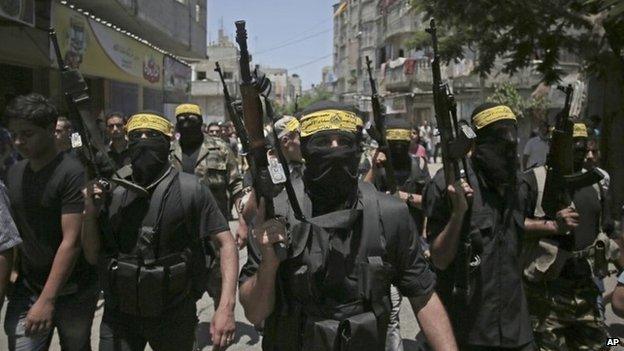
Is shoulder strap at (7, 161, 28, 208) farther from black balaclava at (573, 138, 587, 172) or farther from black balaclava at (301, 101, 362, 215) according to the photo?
black balaclava at (573, 138, 587, 172)

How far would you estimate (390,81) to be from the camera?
43.6m

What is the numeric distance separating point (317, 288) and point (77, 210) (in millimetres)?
1516

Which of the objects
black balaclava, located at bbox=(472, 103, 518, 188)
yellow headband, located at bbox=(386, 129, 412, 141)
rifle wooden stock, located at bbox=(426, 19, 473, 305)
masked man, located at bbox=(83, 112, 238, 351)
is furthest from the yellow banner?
black balaclava, located at bbox=(472, 103, 518, 188)

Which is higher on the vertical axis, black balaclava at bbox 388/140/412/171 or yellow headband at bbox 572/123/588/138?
yellow headband at bbox 572/123/588/138

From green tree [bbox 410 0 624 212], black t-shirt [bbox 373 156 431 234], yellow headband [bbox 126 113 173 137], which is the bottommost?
black t-shirt [bbox 373 156 431 234]

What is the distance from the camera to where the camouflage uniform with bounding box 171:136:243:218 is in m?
5.33

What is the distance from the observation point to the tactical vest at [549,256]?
374cm

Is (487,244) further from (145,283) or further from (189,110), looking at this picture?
(189,110)

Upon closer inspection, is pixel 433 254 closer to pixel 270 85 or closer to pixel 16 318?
pixel 270 85

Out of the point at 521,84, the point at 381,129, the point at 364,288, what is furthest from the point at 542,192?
the point at 521,84

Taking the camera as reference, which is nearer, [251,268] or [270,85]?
[251,268]

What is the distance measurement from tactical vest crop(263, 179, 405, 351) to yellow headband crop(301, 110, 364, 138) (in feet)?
0.73

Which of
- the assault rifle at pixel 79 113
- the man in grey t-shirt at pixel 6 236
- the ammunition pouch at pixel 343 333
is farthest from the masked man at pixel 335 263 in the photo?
the assault rifle at pixel 79 113

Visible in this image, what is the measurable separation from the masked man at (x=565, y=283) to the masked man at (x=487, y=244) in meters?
0.54
